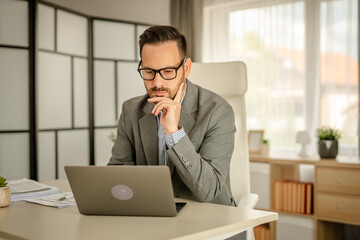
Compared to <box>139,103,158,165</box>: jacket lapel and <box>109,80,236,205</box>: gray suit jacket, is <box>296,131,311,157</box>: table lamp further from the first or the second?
<box>139,103,158,165</box>: jacket lapel

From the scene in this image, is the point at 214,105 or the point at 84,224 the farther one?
the point at 214,105

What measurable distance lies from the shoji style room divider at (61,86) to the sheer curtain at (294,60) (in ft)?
3.42

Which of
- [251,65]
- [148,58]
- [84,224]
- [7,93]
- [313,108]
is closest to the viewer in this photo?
[84,224]

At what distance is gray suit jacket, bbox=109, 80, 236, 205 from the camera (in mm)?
1490

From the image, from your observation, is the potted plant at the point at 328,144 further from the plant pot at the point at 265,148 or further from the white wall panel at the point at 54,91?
the white wall panel at the point at 54,91

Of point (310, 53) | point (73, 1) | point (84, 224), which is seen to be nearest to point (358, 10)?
point (310, 53)

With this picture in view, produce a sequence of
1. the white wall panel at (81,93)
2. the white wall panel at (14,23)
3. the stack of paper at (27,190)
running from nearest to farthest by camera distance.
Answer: the stack of paper at (27,190), the white wall panel at (14,23), the white wall panel at (81,93)

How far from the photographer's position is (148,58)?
1682 millimetres

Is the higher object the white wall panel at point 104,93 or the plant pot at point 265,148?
the white wall panel at point 104,93

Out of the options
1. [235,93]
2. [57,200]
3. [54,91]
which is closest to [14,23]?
[54,91]

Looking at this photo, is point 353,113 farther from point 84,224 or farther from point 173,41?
point 84,224

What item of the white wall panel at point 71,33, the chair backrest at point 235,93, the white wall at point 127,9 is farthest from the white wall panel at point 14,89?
the chair backrest at point 235,93

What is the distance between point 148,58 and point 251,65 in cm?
282

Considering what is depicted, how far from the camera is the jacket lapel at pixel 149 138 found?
1.81m
